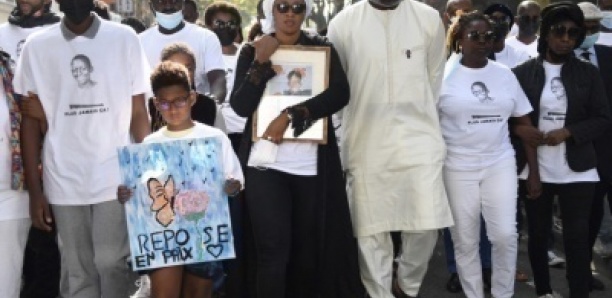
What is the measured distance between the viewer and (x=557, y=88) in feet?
19.2

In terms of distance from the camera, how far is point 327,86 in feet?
16.5

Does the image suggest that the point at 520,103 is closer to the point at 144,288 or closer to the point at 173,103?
the point at 173,103

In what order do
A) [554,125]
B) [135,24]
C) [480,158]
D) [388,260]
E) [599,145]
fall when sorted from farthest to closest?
[135,24] → [599,145] → [554,125] → [480,158] → [388,260]

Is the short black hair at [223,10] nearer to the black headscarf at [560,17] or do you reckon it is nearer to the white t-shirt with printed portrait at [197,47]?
the white t-shirt with printed portrait at [197,47]

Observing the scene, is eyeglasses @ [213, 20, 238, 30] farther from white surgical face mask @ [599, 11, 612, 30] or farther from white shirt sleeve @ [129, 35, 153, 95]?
white surgical face mask @ [599, 11, 612, 30]

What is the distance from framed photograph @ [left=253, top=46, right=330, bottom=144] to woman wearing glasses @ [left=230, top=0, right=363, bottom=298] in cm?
7

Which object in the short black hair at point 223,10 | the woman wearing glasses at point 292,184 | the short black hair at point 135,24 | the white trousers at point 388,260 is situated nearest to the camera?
the woman wearing glasses at point 292,184

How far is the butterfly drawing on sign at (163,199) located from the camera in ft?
14.9

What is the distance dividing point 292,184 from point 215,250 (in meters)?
0.72

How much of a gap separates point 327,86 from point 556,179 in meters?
1.94

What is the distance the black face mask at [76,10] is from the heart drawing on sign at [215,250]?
58.2 inches

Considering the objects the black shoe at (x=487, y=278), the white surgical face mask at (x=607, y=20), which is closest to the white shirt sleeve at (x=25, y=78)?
the black shoe at (x=487, y=278)

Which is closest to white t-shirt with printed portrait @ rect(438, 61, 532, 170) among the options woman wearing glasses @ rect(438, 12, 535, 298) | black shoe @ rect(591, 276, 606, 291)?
woman wearing glasses @ rect(438, 12, 535, 298)

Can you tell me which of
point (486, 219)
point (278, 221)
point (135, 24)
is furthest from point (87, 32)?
point (135, 24)
